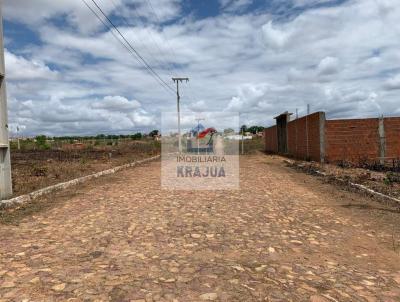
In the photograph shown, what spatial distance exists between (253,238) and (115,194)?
217 inches

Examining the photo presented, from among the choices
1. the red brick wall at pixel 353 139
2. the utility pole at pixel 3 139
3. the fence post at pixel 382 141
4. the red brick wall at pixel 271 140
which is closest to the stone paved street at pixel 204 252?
the utility pole at pixel 3 139

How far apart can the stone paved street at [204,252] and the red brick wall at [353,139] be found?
9823mm

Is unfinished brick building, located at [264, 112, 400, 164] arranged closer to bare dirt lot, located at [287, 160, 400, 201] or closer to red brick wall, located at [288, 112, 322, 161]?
red brick wall, located at [288, 112, 322, 161]

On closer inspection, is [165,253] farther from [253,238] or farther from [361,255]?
[361,255]

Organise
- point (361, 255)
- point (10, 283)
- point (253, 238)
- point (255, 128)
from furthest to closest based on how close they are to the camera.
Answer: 1. point (255, 128)
2. point (253, 238)
3. point (361, 255)
4. point (10, 283)

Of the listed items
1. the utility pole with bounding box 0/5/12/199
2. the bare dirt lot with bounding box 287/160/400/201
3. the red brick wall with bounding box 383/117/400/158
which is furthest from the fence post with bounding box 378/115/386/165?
the utility pole with bounding box 0/5/12/199

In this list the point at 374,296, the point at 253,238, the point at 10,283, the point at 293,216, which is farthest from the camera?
the point at 293,216

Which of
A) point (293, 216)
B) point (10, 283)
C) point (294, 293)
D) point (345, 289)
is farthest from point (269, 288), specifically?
point (293, 216)

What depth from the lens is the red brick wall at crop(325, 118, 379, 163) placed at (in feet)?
58.1

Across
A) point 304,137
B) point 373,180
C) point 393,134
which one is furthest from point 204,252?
point 304,137

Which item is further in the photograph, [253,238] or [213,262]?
[253,238]

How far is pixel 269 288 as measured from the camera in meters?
3.78

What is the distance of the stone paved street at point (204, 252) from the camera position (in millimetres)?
3719

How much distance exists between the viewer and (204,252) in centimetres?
498
